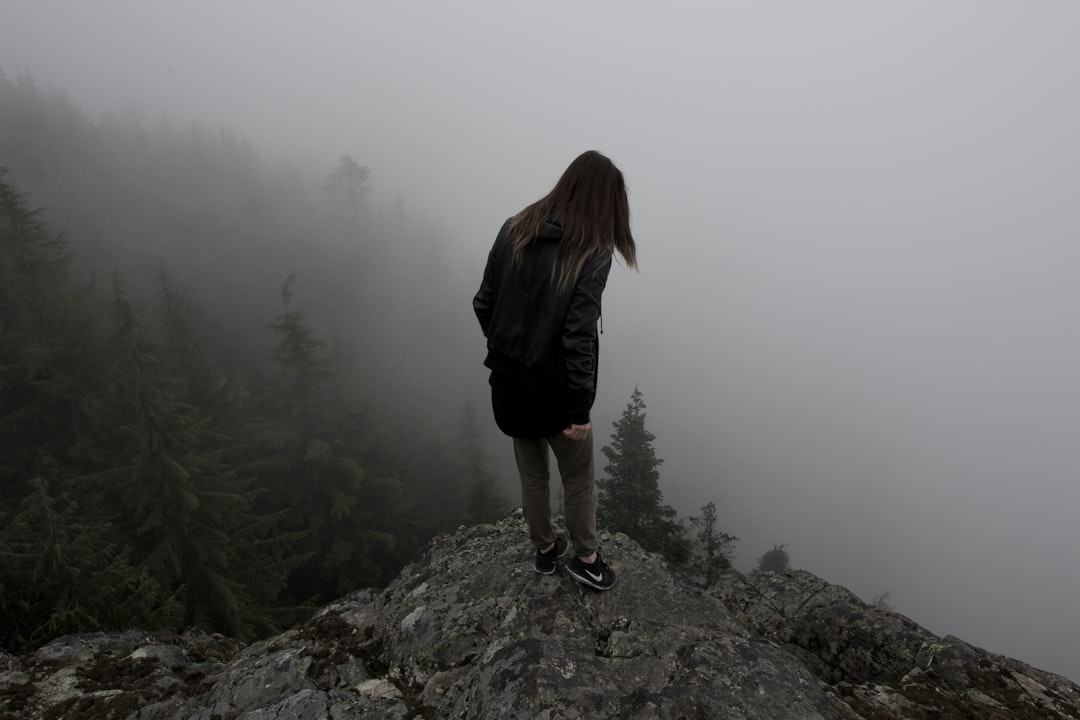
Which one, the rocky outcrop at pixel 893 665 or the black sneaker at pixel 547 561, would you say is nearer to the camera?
the rocky outcrop at pixel 893 665

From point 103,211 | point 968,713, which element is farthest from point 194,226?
point 968,713

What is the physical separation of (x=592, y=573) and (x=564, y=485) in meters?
1.18

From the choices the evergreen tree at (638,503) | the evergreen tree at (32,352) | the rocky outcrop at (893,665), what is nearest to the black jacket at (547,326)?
the rocky outcrop at (893,665)

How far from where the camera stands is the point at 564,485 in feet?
14.1

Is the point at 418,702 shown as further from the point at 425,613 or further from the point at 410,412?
the point at 410,412

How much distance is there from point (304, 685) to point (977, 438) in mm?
258849

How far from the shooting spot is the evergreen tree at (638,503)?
19047 millimetres

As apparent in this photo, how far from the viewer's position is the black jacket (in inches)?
130

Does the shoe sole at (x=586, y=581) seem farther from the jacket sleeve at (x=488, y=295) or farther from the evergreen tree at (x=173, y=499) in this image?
the evergreen tree at (x=173, y=499)

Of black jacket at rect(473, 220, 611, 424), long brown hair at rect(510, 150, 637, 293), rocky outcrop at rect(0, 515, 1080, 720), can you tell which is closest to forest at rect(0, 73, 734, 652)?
rocky outcrop at rect(0, 515, 1080, 720)

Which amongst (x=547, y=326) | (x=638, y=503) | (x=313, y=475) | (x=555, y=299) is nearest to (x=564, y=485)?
(x=547, y=326)

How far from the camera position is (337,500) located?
2023 centimetres

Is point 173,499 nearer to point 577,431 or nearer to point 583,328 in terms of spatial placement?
point 577,431

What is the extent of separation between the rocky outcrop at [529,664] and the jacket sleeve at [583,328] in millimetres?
2327
